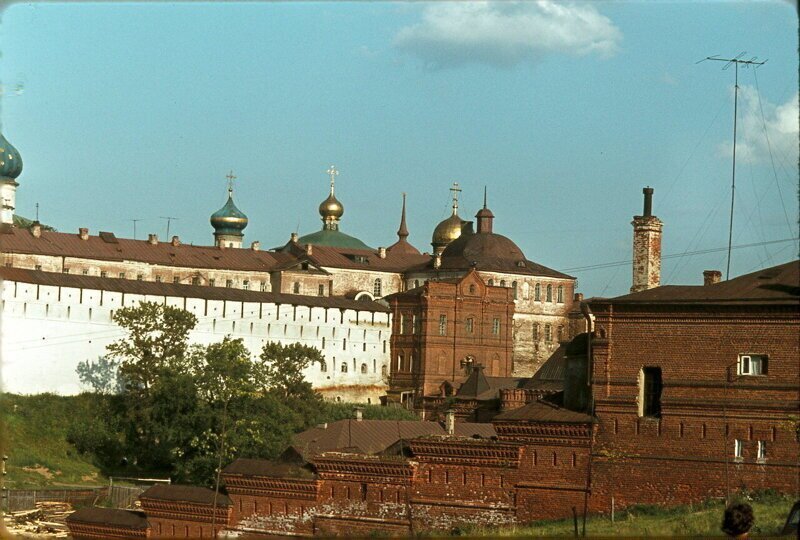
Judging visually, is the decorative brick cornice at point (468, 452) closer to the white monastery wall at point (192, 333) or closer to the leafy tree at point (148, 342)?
the white monastery wall at point (192, 333)

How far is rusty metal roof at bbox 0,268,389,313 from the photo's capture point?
65.6m

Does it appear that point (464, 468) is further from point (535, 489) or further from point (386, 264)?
point (386, 264)

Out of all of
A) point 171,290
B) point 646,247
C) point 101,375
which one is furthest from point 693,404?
point 171,290

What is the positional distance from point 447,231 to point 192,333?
3022 centimetres

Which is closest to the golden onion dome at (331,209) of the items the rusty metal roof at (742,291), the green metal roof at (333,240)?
the green metal roof at (333,240)

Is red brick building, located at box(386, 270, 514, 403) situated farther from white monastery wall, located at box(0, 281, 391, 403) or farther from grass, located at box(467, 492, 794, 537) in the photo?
grass, located at box(467, 492, 794, 537)

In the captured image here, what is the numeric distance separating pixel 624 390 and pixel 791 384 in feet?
12.0

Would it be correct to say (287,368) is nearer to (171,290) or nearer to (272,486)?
(171,290)

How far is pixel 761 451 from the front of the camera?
29.4 m

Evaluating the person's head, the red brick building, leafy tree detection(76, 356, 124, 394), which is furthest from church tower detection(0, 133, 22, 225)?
the person's head

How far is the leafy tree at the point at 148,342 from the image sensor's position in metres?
61.4

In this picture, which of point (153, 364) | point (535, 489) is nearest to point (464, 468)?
point (535, 489)

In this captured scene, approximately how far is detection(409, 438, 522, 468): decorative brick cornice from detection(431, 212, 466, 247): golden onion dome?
62.4 metres

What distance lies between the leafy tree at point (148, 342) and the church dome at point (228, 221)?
113 ft
